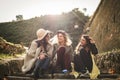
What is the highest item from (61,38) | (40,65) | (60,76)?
(61,38)

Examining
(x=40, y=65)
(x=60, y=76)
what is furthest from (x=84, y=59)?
(x=40, y=65)

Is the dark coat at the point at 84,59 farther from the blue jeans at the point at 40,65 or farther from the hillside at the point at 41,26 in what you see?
the hillside at the point at 41,26

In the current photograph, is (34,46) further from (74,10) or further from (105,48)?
(74,10)

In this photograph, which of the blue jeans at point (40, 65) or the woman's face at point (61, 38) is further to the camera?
the woman's face at point (61, 38)

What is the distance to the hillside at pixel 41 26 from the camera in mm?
23062

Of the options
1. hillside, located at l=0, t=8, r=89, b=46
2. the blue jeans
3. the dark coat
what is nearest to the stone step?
the blue jeans

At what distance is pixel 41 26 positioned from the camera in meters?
24.2

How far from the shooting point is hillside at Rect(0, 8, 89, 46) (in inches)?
908

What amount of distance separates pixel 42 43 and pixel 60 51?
2.29ft

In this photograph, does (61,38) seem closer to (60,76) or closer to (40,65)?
(40,65)

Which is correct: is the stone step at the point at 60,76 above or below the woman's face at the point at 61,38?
below

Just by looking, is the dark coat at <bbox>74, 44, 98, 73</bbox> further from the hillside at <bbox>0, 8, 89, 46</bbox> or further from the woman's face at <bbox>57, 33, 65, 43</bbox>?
the hillside at <bbox>0, 8, 89, 46</bbox>

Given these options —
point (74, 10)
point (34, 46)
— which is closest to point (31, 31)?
point (74, 10)

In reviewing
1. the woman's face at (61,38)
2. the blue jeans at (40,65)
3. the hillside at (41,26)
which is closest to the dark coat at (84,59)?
the woman's face at (61,38)
